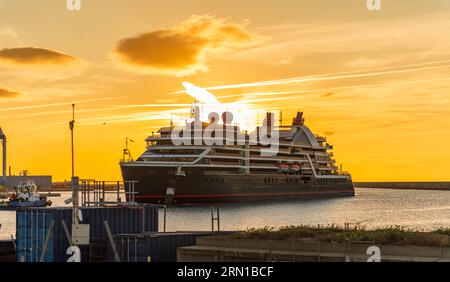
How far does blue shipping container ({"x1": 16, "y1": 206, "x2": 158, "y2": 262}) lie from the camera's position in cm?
3184

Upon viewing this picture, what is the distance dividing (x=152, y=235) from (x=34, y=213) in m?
5.55

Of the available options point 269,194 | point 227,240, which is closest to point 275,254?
point 227,240

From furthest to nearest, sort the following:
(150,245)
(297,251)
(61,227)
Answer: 1. (61,227)
2. (150,245)
3. (297,251)

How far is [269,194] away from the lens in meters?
169

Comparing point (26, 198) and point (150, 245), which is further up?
point (150, 245)

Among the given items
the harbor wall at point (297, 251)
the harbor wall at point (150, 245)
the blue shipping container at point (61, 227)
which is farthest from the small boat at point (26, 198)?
the harbor wall at point (297, 251)

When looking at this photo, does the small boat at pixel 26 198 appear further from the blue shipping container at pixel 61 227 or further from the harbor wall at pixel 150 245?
the harbor wall at pixel 150 245

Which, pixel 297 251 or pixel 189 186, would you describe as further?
pixel 189 186

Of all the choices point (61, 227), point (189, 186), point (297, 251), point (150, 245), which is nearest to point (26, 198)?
point (189, 186)

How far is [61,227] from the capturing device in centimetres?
3197

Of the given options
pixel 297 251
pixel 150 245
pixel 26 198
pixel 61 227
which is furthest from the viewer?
pixel 26 198

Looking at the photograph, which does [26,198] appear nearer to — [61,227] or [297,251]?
[61,227]

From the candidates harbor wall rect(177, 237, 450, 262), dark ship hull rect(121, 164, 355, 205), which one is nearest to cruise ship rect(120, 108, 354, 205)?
dark ship hull rect(121, 164, 355, 205)
